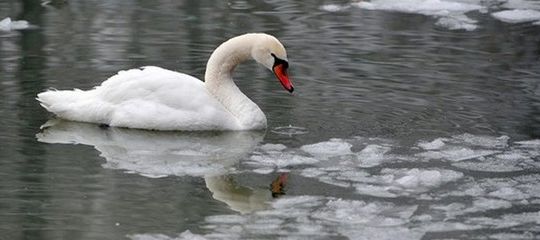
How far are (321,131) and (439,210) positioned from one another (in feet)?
6.90

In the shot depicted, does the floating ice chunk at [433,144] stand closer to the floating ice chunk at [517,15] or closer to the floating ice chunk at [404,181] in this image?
the floating ice chunk at [404,181]

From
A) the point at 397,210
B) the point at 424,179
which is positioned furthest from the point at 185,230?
the point at 424,179

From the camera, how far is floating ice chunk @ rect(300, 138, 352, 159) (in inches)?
338

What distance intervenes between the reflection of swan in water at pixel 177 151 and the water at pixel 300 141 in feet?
0.06

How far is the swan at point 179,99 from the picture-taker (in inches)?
371

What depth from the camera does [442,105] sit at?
10.2 meters

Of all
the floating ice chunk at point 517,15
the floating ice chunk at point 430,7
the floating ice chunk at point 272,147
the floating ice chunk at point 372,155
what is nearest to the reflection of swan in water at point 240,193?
the floating ice chunk at point 372,155

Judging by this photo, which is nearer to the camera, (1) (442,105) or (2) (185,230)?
(2) (185,230)

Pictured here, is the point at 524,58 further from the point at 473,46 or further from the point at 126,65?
the point at 126,65

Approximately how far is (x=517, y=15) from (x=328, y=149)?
6867mm

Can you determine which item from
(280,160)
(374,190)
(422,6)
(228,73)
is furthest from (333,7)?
(374,190)

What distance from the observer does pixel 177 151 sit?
872 cm

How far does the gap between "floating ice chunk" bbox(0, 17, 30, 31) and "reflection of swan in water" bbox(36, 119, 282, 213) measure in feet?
12.3

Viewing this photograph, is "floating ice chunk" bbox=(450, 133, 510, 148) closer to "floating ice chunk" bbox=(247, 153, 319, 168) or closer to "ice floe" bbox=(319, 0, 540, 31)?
"floating ice chunk" bbox=(247, 153, 319, 168)
